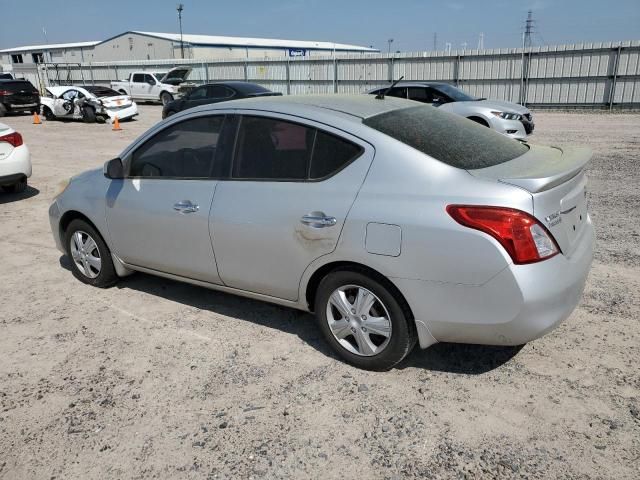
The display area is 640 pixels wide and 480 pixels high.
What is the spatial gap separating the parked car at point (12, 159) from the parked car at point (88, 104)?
12.7 meters

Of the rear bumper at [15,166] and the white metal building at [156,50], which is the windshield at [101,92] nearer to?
the rear bumper at [15,166]

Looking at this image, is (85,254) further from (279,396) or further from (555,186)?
(555,186)

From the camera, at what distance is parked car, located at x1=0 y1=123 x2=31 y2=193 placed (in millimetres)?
8133

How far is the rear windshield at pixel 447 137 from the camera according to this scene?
321cm

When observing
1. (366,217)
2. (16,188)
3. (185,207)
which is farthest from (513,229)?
(16,188)

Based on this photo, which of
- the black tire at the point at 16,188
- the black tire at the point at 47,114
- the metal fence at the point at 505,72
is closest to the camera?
the black tire at the point at 16,188

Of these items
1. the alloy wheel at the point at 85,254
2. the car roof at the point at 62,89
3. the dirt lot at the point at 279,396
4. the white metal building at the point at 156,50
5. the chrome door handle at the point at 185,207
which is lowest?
the dirt lot at the point at 279,396

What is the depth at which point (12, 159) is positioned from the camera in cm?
824

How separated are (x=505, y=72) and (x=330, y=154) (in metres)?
21.5

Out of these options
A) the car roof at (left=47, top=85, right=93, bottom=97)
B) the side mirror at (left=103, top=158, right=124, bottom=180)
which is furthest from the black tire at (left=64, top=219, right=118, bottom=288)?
the car roof at (left=47, top=85, right=93, bottom=97)

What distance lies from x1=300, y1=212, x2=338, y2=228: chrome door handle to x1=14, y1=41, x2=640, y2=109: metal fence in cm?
2110

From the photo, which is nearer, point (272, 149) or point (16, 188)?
point (272, 149)

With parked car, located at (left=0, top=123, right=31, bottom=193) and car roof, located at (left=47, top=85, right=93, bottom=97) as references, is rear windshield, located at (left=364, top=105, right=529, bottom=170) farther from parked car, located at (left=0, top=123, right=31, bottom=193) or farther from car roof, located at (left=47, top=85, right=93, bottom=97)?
car roof, located at (left=47, top=85, right=93, bottom=97)

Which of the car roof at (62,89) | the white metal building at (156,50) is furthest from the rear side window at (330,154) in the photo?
the white metal building at (156,50)
